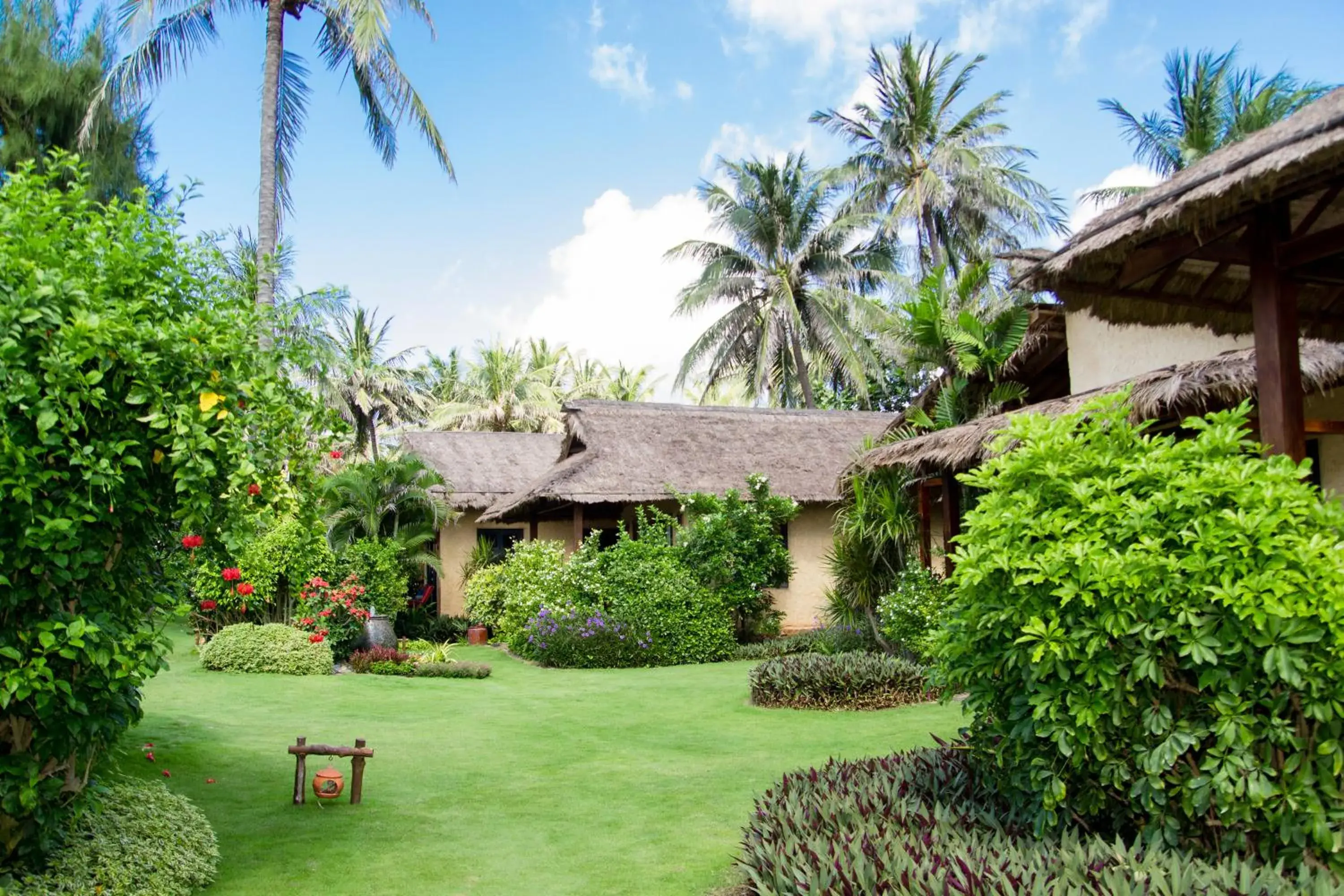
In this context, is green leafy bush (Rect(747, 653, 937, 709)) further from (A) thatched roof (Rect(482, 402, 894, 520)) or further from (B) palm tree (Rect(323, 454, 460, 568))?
(B) palm tree (Rect(323, 454, 460, 568))

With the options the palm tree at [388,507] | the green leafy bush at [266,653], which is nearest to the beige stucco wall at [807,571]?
the palm tree at [388,507]

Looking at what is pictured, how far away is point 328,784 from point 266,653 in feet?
27.4

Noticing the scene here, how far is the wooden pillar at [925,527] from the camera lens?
13625 millimetres

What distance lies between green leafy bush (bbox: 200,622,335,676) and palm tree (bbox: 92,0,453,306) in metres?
4.98

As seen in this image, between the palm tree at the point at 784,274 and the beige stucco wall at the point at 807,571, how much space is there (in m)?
8.62

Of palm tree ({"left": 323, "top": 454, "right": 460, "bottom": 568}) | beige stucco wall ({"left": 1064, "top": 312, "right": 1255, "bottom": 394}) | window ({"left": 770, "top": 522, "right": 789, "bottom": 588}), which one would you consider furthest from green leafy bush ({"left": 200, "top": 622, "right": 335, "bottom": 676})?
beige stucco wall ({"left": 1064, "top": 312, "right": 1255, "bottom": 394})

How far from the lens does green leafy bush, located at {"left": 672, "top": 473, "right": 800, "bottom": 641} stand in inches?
645

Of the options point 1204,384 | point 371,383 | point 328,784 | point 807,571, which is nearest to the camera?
point 328,784

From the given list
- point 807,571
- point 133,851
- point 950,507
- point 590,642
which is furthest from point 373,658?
point 133,851

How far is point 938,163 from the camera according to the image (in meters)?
27.7

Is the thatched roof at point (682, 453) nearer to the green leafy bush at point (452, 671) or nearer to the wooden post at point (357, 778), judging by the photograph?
the green leafy bush at point (452, 671)

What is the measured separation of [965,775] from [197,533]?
4204 millimetres

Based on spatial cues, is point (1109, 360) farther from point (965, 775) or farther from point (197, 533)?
point (197, 533)

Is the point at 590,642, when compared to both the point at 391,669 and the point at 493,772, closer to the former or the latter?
the point at 391,669
